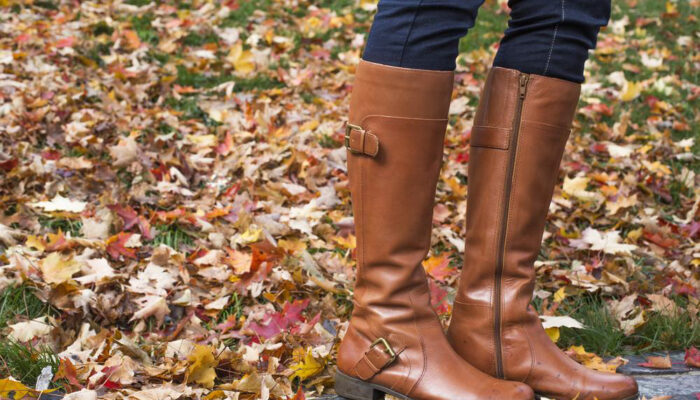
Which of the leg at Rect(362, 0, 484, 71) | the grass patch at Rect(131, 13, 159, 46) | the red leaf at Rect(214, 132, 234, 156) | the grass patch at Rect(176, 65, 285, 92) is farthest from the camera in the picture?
the grass patch at Rect(131, 13, 159, 46)

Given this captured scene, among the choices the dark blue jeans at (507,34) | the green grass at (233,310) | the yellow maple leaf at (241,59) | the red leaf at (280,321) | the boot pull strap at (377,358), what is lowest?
the green grass at (233,310)

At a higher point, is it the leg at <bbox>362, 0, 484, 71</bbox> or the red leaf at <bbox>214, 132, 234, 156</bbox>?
the leg at <bbox>362, 0, 484, 71</bbox>

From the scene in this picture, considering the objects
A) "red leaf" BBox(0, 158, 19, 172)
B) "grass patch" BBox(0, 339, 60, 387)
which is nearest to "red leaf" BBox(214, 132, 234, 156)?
"red leaf" BBox(0, 158, 19, 172)

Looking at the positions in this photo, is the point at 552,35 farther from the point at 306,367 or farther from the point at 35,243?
the point at 35,243

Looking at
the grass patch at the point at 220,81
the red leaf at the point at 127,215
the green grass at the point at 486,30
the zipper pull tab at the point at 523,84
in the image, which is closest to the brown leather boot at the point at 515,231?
the zipper pull tab at the point at 523,84

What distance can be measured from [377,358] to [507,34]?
2.48 ft

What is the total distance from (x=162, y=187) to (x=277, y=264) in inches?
30.1

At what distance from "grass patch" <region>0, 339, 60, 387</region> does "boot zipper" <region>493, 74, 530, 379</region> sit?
0.99 meters

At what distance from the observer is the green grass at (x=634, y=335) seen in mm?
1797

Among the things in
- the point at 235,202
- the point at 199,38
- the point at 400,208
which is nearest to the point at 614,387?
the point at 400,208

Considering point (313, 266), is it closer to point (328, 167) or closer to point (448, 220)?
point (448, 220)

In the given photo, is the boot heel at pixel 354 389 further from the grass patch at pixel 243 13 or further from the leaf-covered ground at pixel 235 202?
the grass patch at pixel 243 13

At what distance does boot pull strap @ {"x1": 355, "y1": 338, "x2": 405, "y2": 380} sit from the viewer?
1422 millimetres

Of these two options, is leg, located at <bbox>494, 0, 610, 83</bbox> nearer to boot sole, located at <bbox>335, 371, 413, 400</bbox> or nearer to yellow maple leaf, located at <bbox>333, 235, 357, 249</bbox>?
boot sole, located at <bbox>335, 371, 413, 400</bbox>
